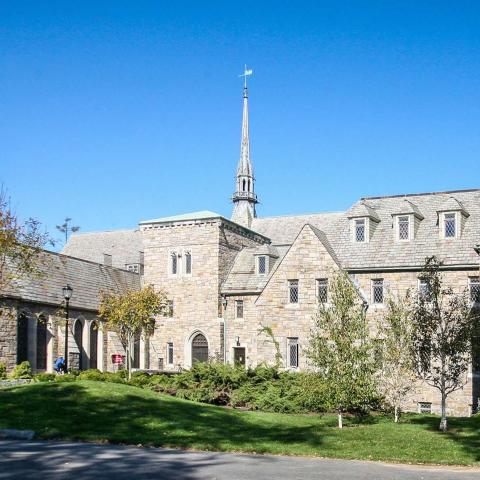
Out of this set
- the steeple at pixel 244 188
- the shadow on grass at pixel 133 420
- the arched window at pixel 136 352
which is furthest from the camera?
the steeple at pixel 244 188

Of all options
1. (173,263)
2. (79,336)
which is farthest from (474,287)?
(79,336)

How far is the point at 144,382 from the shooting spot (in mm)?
33438

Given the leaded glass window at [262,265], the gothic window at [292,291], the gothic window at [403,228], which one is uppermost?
the gothic window at [403,228]

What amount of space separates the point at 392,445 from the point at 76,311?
95.5 ft

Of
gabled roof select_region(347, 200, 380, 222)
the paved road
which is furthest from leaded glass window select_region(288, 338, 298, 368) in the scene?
the paved road

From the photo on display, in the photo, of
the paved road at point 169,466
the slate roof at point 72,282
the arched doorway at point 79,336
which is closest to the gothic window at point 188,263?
the slate roof at point 72,282

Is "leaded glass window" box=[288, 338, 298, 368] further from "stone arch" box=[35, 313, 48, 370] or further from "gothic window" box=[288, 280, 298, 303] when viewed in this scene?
"stone arch" box=[35, 313, 48, 370]

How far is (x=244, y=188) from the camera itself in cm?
7369

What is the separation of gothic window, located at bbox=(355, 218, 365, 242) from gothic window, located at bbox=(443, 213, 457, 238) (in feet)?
14.6

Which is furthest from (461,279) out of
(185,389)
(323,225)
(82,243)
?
(82,243)

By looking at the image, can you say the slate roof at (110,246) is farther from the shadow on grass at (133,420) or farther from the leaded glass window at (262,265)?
the shadow on grass at (133,420)

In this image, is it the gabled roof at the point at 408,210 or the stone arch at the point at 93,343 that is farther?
the stone arch at the point at 93,343

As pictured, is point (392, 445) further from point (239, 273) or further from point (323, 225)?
point (323, 225)

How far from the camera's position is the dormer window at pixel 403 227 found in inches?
1481
